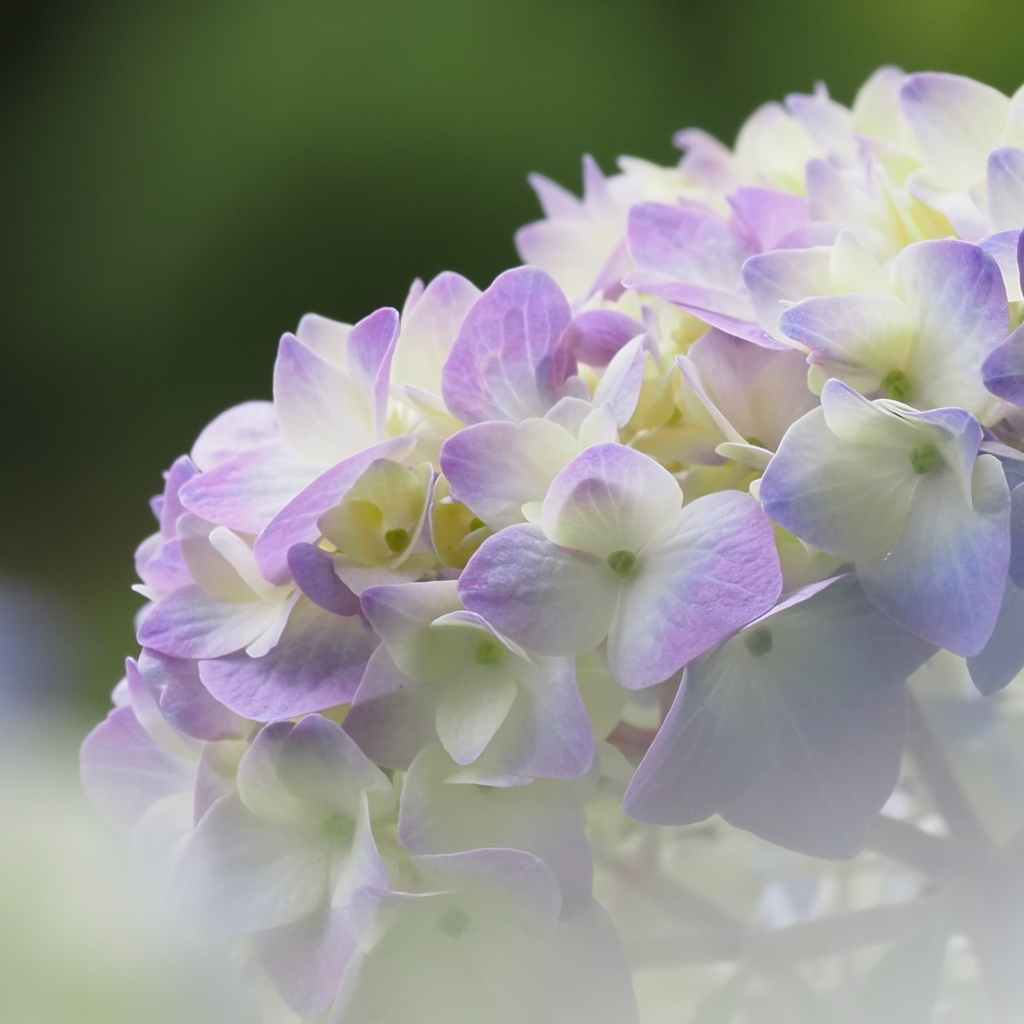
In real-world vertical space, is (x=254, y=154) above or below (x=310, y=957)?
above

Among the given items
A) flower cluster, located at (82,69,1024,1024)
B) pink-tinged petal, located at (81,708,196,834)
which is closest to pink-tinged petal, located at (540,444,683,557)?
flower cluster, located at (82,69,1024,1024)

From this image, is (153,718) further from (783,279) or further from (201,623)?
(783,279)

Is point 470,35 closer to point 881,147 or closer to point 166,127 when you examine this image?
point 166,127

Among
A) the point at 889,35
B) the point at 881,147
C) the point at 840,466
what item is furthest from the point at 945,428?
the point at 889,35

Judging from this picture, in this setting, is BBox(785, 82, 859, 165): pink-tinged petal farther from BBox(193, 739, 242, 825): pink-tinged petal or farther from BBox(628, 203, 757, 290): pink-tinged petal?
BBox(193, 739, 242, 825): pink-tinged petal

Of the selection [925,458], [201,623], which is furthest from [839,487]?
[201,623]

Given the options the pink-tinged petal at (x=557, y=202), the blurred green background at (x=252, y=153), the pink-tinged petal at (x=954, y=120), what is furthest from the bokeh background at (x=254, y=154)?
the pink-tinged petal at (x=954, y=120)
